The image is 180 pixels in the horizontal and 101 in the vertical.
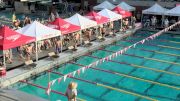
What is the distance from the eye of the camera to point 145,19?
3275 cm

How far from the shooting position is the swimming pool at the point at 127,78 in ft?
50.8

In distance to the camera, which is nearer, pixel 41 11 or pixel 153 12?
pixel 153 12

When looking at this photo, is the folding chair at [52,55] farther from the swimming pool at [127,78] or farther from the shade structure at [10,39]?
the shade structure at [10,39]

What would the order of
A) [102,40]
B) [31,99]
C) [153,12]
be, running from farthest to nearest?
[153,12] < [102,40] < [31,99]

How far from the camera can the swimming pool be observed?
15484 mm

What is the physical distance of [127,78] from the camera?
1772cm

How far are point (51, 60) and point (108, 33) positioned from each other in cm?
930

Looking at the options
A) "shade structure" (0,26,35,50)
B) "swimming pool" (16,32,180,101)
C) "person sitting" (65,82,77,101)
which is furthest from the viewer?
"shade structure" (0,26,35,50)

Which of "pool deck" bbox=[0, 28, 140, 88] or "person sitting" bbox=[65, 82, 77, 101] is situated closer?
"person sitting" bbox=[65, 82, 77, 101]

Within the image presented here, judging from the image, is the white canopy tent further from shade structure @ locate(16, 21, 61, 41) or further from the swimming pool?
the swimming pool

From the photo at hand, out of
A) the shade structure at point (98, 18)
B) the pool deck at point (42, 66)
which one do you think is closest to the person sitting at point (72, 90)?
the pool deck at point (42, 66)

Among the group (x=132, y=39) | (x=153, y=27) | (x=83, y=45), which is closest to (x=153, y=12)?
(x=153, y=27)

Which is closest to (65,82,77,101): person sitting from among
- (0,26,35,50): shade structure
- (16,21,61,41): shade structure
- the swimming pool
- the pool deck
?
the swimming pool

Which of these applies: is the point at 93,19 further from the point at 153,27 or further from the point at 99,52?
the point at 153,27
